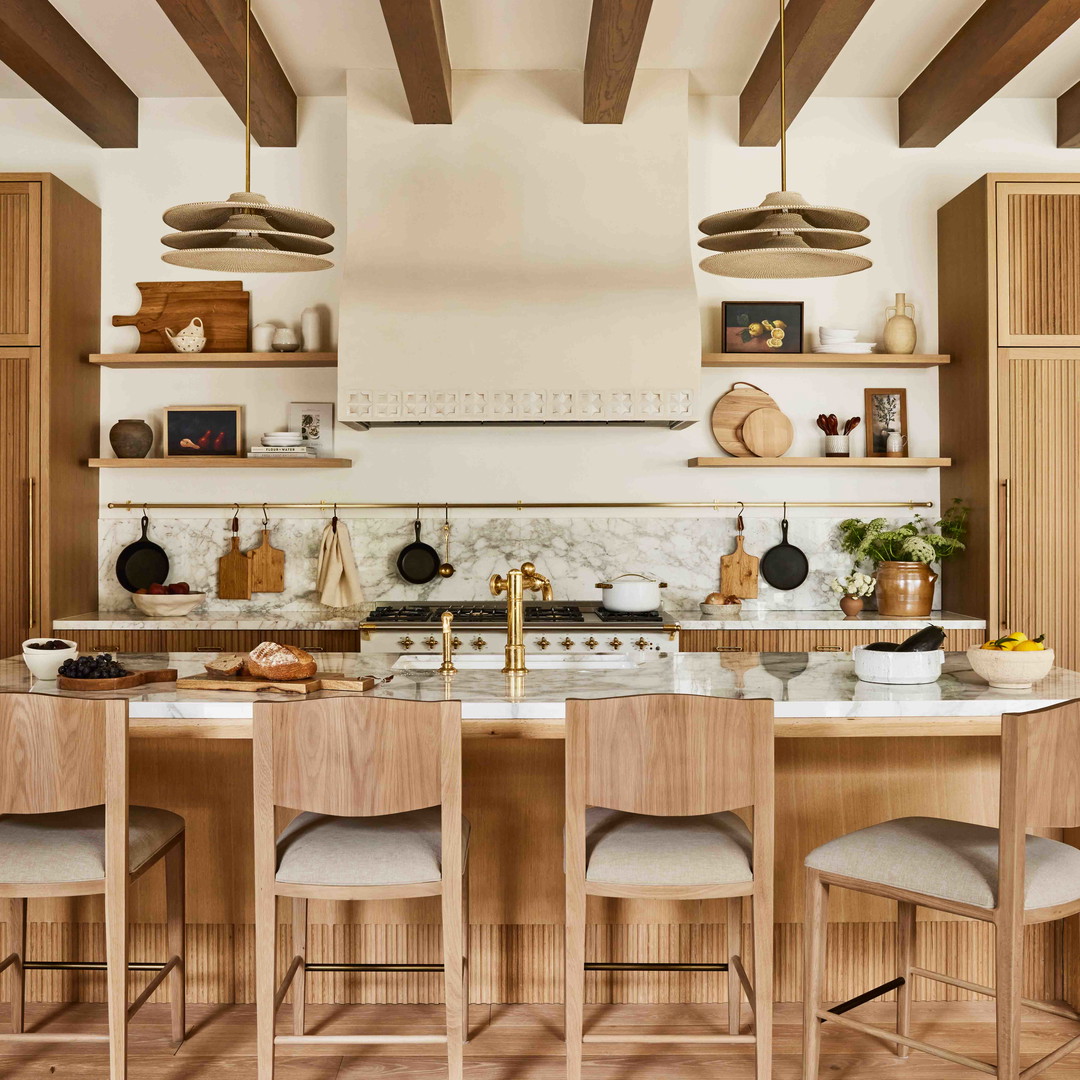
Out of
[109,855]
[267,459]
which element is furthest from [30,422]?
[109,855]

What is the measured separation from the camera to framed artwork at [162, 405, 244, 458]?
4.57 m

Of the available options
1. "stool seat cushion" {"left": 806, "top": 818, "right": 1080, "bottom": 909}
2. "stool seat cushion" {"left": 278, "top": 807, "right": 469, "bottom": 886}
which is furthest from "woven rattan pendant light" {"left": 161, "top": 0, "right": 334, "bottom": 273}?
"stool seat cushion" {"left": 806, "top": 818, "right": 1080, "bottom": 909}

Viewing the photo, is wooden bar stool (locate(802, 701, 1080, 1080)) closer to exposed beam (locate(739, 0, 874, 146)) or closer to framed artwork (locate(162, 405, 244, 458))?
exposed beam (locate(739, 0, 874, 146))

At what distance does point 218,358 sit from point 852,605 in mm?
2949

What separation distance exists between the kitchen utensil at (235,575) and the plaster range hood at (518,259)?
2.66 ft

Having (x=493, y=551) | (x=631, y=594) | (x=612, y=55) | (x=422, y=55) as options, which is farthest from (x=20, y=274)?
(x=631, y=594)

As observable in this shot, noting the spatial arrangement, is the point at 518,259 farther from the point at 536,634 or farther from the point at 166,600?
the point at 166,600

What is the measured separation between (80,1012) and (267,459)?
2.39m

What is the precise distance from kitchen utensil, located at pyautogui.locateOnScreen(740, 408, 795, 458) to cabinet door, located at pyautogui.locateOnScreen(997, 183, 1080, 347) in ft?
3.11

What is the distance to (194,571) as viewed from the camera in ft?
15.3

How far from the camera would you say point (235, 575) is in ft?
15.1

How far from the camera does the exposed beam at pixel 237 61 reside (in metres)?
3.44

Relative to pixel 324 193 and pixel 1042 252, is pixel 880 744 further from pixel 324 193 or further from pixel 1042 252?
pixel 324 193

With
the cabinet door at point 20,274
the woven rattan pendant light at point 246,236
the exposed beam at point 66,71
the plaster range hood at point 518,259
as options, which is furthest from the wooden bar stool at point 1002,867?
the exposed beam at point 66,71
